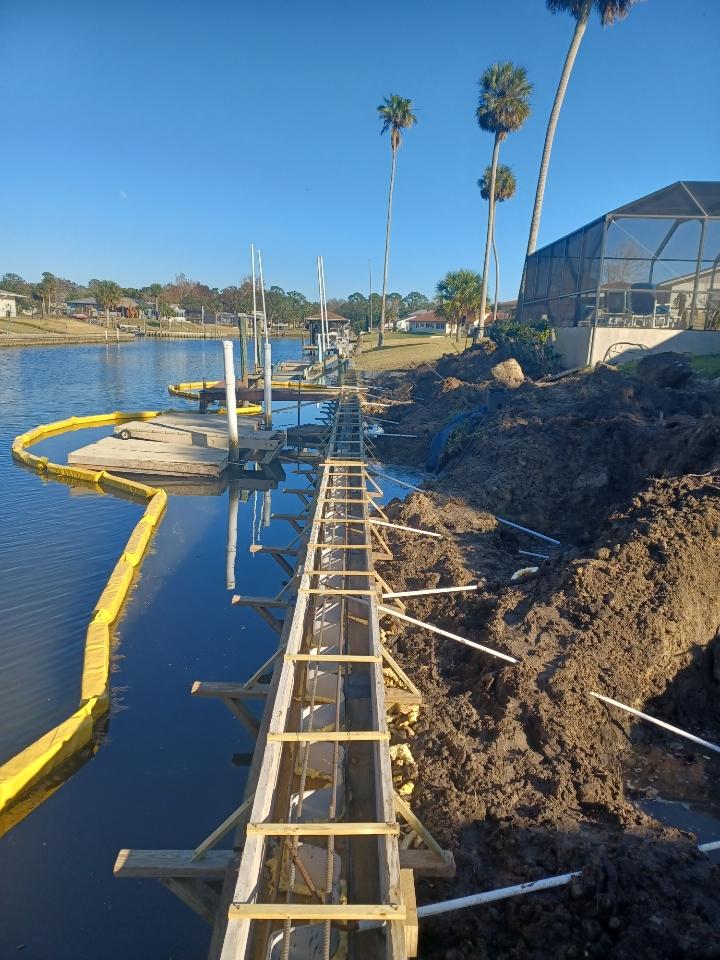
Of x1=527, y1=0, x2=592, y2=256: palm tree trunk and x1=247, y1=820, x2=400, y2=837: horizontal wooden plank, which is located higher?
x1=527, y1=0, x2=592, y2=256: palm tree trunk

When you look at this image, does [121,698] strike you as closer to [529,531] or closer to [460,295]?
[529,531]

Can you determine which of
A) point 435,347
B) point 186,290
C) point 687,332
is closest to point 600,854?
point 687,332

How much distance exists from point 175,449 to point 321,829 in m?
16.3

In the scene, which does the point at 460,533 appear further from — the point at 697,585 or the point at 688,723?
the point at 688,723

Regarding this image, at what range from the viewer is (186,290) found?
5236 inches

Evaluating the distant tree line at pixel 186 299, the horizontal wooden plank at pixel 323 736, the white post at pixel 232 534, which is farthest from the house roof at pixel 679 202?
the distant tree line at pixel 186 299

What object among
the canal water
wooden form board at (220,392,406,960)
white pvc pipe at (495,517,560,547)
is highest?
wooden form board at (220,392,406,960)

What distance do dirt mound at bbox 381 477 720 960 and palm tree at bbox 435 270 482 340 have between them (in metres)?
45.6

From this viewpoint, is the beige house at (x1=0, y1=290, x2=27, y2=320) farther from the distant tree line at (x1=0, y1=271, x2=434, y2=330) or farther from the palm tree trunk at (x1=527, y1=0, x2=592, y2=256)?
the palm tree trunk at (x1=527, y1=0, x2=592, y2=256)

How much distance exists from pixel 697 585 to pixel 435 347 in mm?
41598

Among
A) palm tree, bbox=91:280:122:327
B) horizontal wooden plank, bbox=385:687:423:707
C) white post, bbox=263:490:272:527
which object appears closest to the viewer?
horizontal wooden plank, bbox=385:687:423:707

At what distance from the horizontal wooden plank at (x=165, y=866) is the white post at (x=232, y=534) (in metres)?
6.78

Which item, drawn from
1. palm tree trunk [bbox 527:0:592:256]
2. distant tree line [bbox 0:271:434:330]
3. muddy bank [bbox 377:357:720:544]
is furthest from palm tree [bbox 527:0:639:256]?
distant tree line [bbox 0:271:434:330]

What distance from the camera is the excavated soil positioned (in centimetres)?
342
